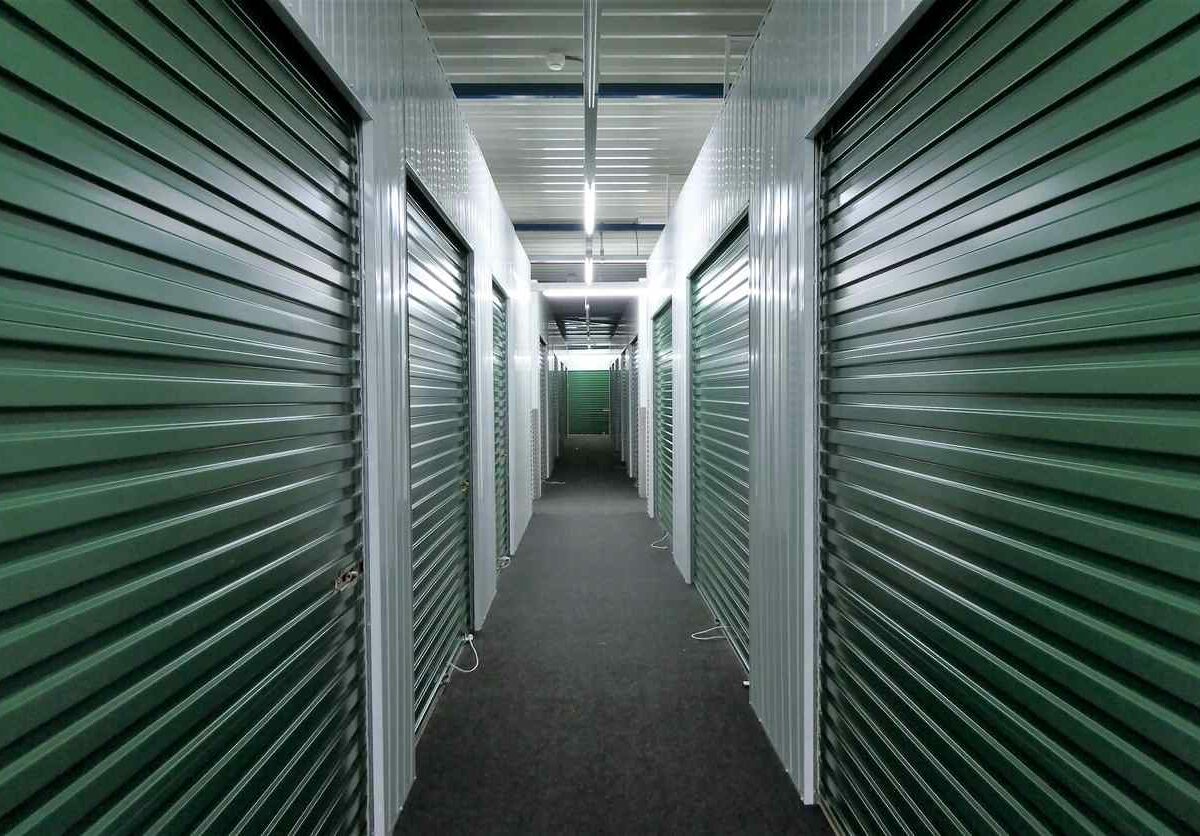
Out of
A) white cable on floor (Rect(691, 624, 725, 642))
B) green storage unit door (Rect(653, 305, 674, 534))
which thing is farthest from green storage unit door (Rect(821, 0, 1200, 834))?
green storage unit door (Rect(653, 305, 674, 534))

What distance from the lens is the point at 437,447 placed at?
3.27 metres

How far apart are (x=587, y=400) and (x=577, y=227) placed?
1362 centimetres

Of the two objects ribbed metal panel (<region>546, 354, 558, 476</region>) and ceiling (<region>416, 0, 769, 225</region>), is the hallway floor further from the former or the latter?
ribbed metal panel (<region>546, 354, 558, 476</region>)

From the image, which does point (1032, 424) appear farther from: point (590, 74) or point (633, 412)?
point (633, 412)

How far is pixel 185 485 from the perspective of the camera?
128 centimetres

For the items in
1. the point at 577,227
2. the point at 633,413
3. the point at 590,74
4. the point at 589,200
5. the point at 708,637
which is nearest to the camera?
the point at 590,74

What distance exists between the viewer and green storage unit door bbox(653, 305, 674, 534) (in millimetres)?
6547

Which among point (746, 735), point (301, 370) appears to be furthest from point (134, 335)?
point (746, 735)

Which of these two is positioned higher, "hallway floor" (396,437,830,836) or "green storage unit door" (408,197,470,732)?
"green storage unit door" (408,197,470,732)

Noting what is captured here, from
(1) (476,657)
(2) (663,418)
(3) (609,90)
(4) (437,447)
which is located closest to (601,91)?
(3) (609,90)

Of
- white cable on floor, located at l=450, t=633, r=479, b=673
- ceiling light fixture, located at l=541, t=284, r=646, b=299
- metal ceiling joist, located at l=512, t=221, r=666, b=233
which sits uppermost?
metal ceiling joist, located at l=512, t=221, r=666, b=233

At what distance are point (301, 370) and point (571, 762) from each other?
6.88 feet

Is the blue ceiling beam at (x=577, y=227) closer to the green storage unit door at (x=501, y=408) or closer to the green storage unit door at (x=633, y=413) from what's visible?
the green storage unit door at (x=633, y=413)

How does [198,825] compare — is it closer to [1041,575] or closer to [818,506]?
[1041,575]
